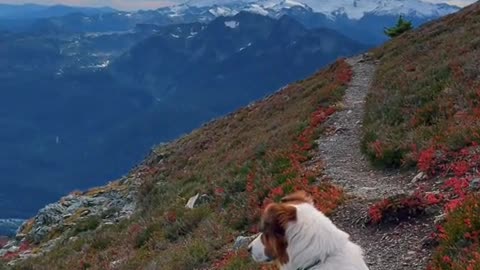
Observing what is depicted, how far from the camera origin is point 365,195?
1131cm

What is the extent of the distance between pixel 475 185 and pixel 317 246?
16.1ft

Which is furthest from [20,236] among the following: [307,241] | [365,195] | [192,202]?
[307,241]

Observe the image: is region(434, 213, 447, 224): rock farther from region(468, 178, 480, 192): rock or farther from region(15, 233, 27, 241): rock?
region(15, 233, 27, 241): rock

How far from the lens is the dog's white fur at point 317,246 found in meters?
5.29

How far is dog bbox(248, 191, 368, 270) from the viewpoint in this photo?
17.4 feet

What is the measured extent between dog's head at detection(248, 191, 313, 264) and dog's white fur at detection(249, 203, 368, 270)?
0.18 feet

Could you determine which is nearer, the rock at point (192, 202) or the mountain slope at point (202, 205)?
the mountain slope at point (202, 205)

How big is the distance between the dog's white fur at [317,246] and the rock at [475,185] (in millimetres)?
4452

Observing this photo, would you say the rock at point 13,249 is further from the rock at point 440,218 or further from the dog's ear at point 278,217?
the dog's ear at point 278,217

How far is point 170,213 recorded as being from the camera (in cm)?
1533

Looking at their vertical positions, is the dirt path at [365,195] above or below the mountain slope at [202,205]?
above

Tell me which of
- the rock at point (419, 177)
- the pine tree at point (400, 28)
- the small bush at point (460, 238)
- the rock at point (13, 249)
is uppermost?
the small bush at point (460, 238)

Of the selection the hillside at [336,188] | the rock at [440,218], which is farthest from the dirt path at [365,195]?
the rock at [440,218]

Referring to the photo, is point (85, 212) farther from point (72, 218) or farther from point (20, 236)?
point (20, 236)
